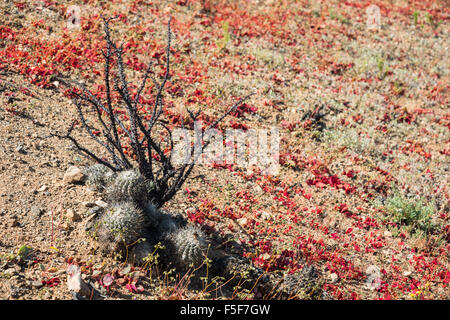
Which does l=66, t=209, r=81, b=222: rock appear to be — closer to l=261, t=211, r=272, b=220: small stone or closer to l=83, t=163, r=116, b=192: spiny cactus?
l=83, t=163, r=116, b=192: spiny cactus

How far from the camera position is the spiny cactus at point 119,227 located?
479cm

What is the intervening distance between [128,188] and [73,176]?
4.56 feet

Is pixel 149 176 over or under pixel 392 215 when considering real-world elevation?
over

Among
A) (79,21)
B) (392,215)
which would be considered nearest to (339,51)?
(392,215)

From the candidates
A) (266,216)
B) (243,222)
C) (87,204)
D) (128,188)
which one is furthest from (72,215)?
(266,216)

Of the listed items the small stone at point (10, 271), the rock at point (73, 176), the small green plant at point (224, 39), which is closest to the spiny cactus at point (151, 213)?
the rock at point (73, 176)

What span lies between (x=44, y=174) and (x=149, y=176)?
5.78 feet

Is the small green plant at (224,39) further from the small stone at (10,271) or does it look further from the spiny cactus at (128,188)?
the small stone at (10,271)

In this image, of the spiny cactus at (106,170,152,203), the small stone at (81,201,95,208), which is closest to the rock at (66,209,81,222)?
the small stone at (81,201,95,208)

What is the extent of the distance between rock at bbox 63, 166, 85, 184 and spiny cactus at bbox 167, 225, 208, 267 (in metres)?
1.98

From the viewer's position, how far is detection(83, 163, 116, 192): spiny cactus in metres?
5.75

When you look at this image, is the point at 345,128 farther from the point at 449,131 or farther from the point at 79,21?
the point at 79,21

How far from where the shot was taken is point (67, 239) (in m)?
5.11

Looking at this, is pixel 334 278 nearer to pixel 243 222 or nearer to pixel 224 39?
pixel 243 222
